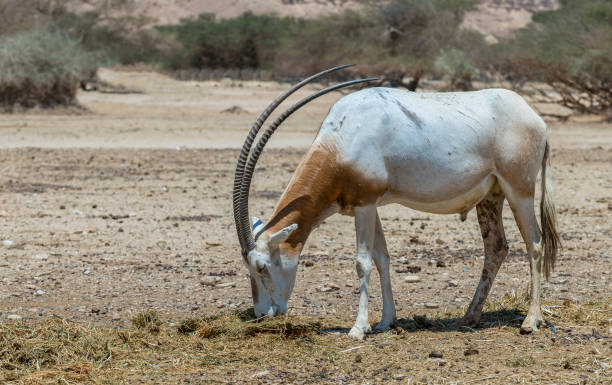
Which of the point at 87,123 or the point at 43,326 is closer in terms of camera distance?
the point at 43,326

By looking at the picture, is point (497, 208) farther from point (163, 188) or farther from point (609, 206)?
point (163, 188)

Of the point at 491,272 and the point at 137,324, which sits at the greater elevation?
the point at 491,272

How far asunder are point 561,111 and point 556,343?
24465mm

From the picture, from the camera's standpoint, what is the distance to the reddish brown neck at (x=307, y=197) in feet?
17.8

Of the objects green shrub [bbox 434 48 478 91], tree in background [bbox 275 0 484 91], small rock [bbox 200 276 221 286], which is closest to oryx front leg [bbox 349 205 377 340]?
small rock [bbox 200 276 221 286]

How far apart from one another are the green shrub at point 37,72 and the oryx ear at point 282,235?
2140cm

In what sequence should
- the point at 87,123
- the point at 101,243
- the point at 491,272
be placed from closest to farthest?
the point at 491,272 < the point at 101,243 < the point at 87,123

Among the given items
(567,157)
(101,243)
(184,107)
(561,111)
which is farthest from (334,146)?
(561,111)

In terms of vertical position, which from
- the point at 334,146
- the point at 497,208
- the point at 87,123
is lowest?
the point at 87,123

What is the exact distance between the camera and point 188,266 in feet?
26.1

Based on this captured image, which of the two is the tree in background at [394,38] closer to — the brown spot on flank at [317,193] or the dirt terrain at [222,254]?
the dirt terrain at [222,254]

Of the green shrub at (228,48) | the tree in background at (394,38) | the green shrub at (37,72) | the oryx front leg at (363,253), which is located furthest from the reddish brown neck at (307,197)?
the green shrub at (228,48)

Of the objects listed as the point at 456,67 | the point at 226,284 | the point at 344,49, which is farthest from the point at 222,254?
the point at 344,49

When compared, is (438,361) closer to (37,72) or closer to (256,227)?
(256,227)
